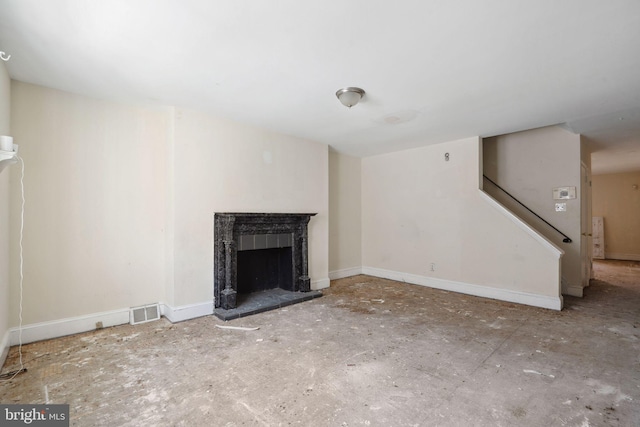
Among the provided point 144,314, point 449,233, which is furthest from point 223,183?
point 449,233

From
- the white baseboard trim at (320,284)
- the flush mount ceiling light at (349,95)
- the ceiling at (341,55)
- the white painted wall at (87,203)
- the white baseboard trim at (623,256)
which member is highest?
the ceiling at (341,55)

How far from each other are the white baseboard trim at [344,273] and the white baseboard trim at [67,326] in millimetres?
3327

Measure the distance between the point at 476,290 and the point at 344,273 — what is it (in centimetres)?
229

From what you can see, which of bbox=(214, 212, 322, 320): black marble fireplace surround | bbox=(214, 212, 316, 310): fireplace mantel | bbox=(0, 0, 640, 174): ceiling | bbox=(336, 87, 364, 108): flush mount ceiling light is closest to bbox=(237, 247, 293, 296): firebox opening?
bbox=(214, 212, 322, 320): black marble fireplace surround

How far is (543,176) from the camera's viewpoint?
470 cm

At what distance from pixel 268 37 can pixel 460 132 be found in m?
3.31

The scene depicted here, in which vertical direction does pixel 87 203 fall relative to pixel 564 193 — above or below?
below

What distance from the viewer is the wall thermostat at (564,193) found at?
442 cm

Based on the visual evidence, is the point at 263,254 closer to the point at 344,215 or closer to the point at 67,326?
the point at 344,215

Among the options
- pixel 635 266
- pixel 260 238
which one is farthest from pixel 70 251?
pixel 635 266

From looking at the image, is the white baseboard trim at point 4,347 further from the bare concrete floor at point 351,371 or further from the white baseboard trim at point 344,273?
→ the white baseboard trim at point 344,273

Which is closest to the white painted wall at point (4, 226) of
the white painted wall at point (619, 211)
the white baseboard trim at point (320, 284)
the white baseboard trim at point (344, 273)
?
the white baseboard trim at point (320, 284)

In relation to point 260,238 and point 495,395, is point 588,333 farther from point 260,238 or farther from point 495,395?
point 260,238

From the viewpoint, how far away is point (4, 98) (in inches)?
96.2
